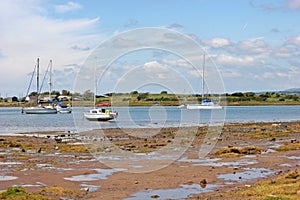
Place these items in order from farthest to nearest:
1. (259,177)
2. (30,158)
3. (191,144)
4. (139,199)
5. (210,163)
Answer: (191,144)
(30,158)
(210,163)
(259,177)
(139,199)

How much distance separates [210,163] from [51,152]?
14105 millimetres

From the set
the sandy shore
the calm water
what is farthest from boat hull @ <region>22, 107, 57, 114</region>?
the sandy shore

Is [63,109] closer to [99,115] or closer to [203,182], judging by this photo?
[99,115]

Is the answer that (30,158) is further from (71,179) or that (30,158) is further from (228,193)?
(228,193)

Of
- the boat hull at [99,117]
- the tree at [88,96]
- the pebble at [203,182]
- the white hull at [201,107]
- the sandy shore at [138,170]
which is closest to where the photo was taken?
the sandy shore at [138,170]

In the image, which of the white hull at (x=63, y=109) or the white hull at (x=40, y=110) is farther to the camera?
the white hull at (x=63, y=109)

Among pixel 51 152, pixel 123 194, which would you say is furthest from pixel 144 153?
pixel 123 194

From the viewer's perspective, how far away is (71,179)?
24.9 meters

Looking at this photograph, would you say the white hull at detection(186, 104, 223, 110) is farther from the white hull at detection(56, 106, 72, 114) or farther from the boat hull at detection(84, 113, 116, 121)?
the boat hull at detection(84, 113, 116, 121)

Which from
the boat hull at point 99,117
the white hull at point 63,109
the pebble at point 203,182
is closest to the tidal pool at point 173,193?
the pebble at point 203,182

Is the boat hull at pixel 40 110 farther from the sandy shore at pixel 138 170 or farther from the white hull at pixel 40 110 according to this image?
the sandy shore at pixel 138 170

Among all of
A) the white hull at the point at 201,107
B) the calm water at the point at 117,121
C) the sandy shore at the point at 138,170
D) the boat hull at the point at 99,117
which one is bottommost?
the calm water at the point at 117,121

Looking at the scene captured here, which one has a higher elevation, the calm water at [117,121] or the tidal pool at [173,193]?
the tidal pool at [173,193]

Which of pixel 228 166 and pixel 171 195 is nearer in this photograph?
pixel 171 195
